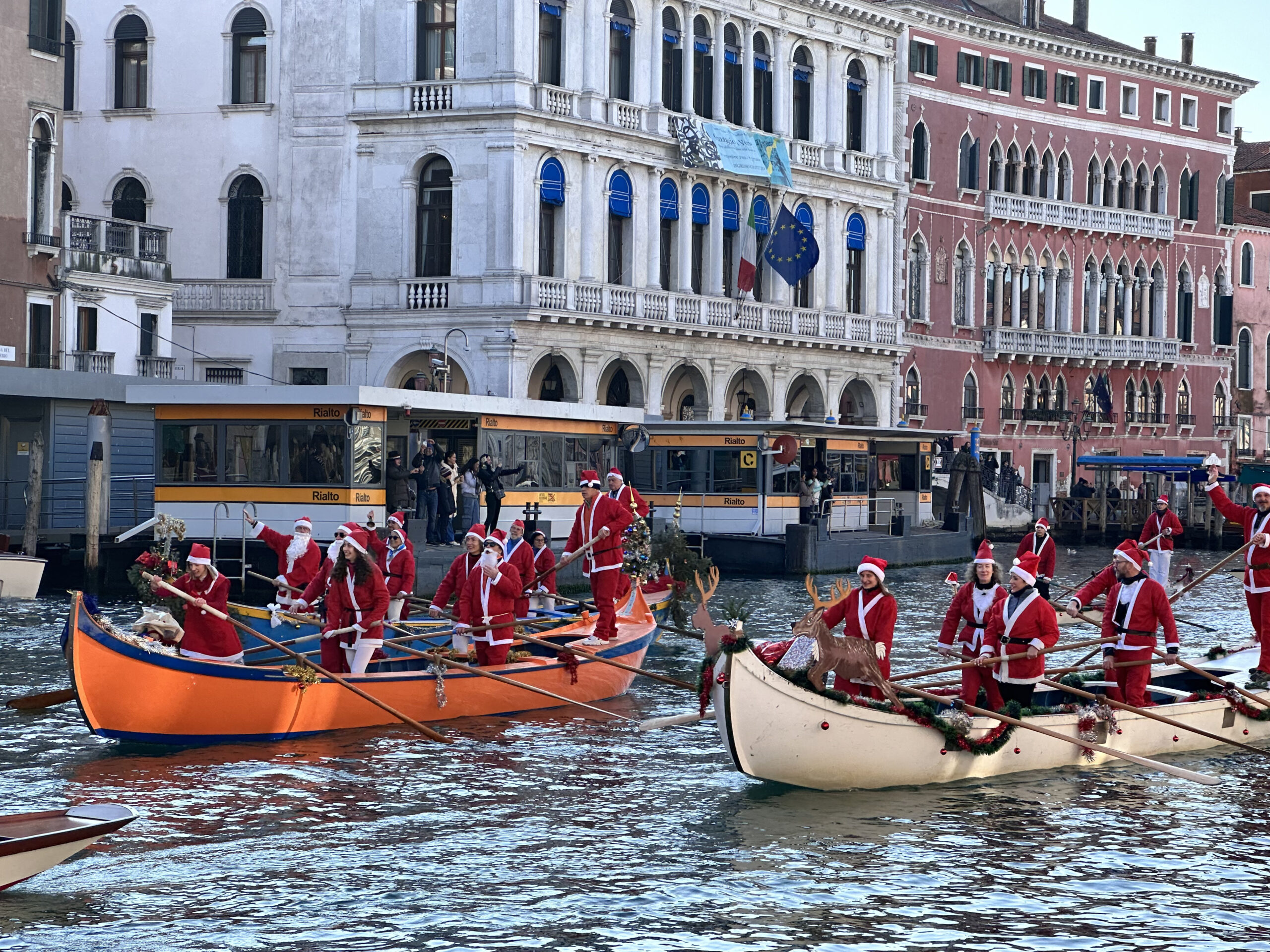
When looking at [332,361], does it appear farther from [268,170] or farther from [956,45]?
[956,45]

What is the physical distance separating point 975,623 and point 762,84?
36.1 m

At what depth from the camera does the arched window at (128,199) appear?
4538 centimetres

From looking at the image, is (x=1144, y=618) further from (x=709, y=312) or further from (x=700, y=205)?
Answer: (x=700, y=205)

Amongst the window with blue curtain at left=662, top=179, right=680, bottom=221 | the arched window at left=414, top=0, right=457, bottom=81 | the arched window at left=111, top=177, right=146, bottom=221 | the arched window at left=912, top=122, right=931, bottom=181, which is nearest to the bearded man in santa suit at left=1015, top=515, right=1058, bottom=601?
the arched window at left=414, top=0, right=457, bottom=81

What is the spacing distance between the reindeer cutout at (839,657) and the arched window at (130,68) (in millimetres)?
34034

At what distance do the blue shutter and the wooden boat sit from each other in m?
44.1

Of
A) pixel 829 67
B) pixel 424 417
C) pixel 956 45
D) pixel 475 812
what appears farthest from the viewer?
pixel 956 45

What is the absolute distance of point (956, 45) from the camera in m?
58.6

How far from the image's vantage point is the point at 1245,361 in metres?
71.2

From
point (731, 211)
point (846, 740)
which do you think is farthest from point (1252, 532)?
point (731, 211)

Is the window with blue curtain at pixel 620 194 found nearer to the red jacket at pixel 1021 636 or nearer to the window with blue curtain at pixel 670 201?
the window with blue curtain at pixel 670 201

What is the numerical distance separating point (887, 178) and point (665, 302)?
11.1 m

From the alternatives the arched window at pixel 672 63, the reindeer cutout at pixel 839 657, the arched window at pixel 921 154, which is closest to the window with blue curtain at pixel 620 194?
the arched window at pixel 672 63

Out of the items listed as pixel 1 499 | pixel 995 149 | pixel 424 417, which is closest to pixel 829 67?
pixel 995 149
